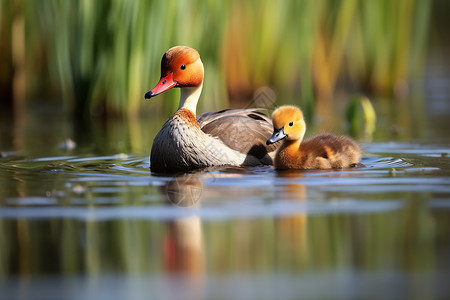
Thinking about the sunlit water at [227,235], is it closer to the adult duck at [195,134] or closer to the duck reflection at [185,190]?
the duck reflection at [185,190]

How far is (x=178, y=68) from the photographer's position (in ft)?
23.6

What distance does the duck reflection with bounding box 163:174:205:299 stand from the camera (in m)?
3.36

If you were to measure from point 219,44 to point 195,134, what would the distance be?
458 cm

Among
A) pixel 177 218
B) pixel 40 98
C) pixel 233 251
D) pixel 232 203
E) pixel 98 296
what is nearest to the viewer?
pixel 98 296

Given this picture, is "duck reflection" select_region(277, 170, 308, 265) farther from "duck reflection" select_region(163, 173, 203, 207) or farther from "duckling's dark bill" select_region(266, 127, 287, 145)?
"duckling's dark bill" select_region(266, 127, 287, 145)

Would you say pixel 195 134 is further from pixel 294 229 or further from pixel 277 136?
pixel 294 229

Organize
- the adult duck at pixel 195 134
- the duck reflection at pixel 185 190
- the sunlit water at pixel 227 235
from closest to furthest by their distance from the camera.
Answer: the sunlit water at pixel 227 235
the duck reflection at pixel 185 190
the adult duck at pixel 195 134

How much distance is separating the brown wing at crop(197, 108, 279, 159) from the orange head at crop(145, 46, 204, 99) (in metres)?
0.40

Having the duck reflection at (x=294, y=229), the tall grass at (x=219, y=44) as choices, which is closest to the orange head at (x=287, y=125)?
the duck reflection at (x=294, y=229)

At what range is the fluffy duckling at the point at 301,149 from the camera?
6.85 meters

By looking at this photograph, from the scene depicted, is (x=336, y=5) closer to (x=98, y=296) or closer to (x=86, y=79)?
(x=86, y=79)

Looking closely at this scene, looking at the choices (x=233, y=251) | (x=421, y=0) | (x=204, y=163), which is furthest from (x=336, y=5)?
(x=233, y=251)

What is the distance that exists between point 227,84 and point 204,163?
7856 millimetres

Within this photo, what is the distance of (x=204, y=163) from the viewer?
6.94 m
